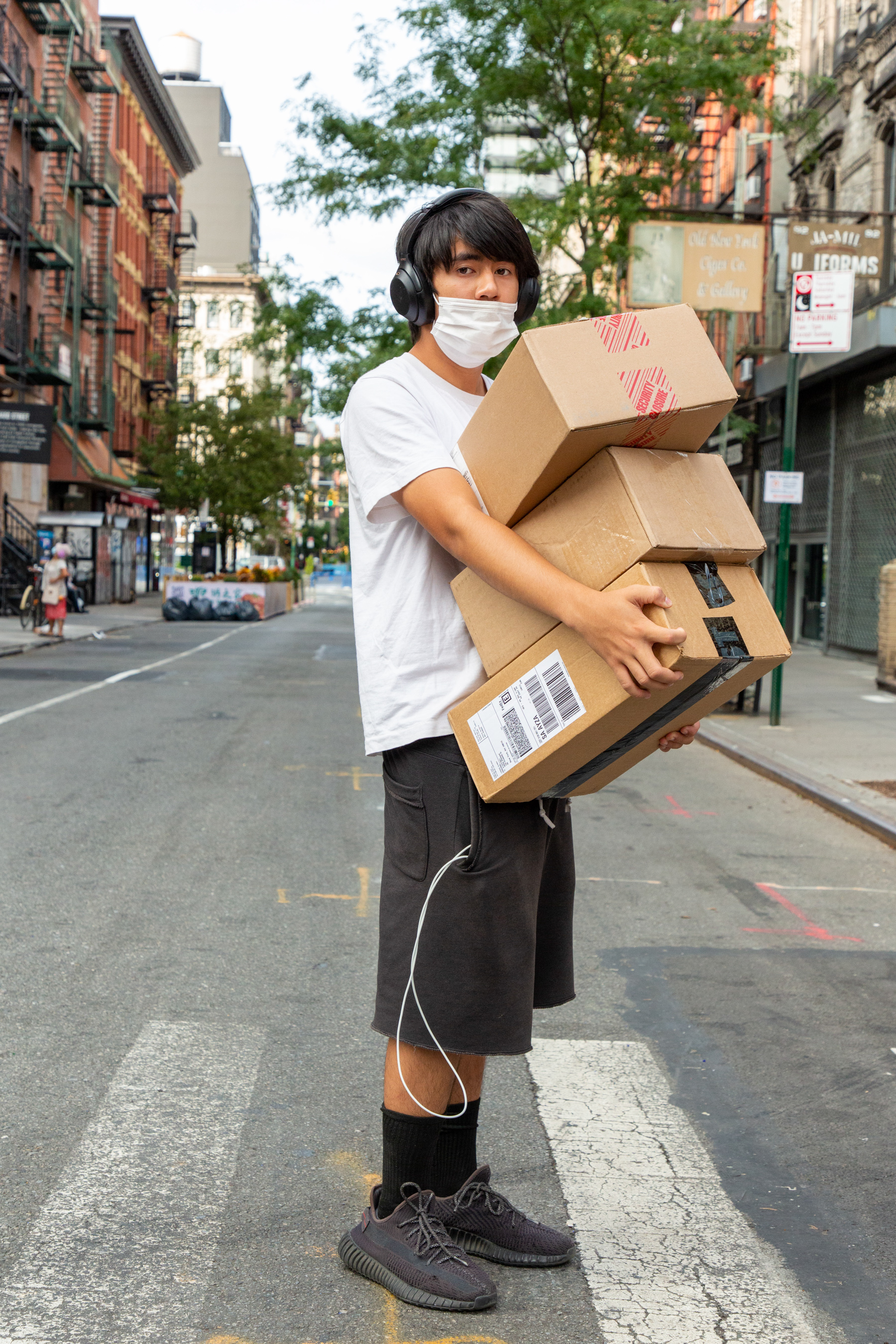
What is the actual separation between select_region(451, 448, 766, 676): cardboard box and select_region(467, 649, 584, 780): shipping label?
7 centimetres

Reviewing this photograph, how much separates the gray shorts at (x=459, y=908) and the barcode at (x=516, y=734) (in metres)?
0.14

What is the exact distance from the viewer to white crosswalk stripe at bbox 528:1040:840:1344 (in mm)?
2549

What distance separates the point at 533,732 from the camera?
7.72ft

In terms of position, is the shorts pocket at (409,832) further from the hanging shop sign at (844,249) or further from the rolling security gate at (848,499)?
the rolling security gate at (848,499)

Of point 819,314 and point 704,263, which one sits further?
point 704,263

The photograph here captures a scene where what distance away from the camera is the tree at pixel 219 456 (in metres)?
50.8

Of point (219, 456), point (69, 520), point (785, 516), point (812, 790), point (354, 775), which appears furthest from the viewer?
point (219, 456)

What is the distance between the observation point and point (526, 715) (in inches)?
93.4

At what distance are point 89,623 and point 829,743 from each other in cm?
2202

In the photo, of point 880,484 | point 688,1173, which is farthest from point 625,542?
point 880,484

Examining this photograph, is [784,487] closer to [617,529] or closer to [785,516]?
[785,516]

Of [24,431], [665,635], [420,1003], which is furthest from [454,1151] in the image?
[24,431]

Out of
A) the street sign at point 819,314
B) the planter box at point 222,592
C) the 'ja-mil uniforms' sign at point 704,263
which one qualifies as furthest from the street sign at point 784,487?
the planter box at point 222,592

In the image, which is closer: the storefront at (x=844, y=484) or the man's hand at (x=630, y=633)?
the man's hand at (x=630, y=633)
